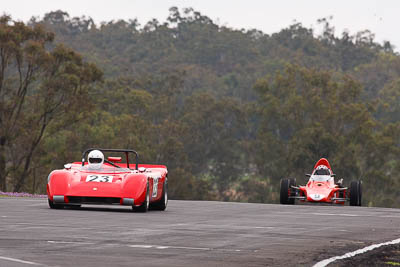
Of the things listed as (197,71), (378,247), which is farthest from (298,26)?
(378,247)

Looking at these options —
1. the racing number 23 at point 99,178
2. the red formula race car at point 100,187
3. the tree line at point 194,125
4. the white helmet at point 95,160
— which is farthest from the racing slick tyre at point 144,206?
the tree line at point 194,125

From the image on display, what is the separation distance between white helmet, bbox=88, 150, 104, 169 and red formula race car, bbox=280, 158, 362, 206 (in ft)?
37.2

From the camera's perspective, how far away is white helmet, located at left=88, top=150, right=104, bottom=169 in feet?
61.2

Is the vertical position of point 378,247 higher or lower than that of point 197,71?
lower

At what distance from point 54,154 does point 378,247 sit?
5200 cm

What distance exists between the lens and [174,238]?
38.7 feet

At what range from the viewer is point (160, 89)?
327 feet

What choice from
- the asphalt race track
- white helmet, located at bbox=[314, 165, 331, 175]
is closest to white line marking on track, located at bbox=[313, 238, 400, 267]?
the asphalt race track

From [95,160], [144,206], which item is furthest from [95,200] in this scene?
[95,160]

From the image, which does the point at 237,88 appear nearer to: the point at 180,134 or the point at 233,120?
the point at 233,120

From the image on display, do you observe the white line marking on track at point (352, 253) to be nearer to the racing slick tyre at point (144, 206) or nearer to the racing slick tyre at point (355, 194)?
the racing slick tyre at point (144, 206)

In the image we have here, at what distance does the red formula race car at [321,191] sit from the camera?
28.6 m

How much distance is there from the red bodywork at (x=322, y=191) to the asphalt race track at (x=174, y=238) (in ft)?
35.4

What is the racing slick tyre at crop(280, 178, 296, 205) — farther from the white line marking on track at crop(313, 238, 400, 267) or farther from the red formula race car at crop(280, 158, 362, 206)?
the white line marking on track at crop(313, 238, 400, 267)
